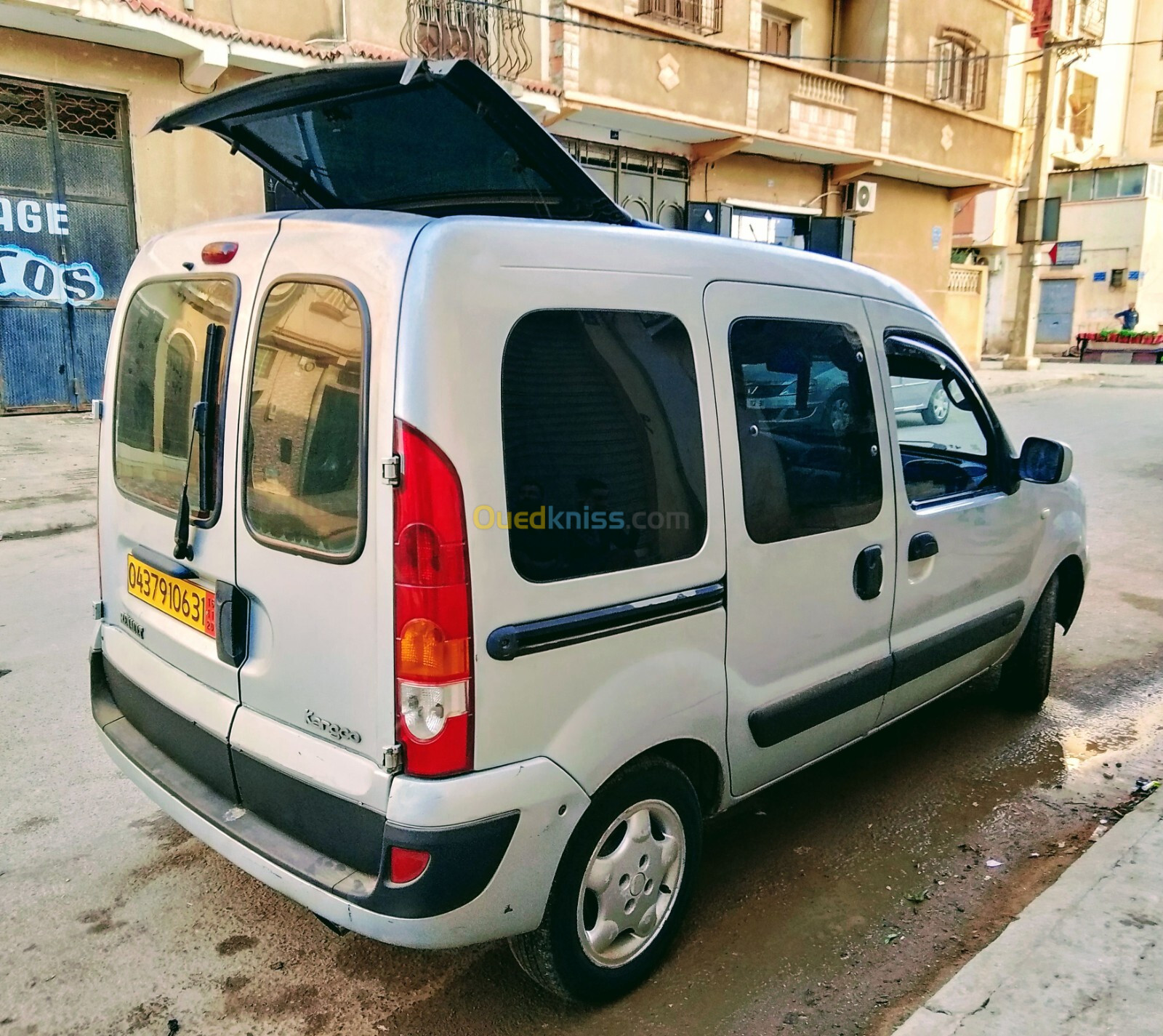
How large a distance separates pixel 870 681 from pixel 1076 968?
0.98m

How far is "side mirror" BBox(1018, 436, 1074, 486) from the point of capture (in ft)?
12.3

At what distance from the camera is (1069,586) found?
448 cm

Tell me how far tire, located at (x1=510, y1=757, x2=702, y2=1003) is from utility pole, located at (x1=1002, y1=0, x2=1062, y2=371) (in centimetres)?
2392

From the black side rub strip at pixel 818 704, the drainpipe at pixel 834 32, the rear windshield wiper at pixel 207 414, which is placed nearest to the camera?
the rear windshield wiper at pixel 207 414

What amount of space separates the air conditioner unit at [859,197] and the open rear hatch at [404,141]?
17.3 metres

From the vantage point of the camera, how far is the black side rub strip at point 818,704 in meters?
2.80

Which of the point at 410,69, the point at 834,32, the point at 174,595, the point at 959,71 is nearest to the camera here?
the point at 410,69

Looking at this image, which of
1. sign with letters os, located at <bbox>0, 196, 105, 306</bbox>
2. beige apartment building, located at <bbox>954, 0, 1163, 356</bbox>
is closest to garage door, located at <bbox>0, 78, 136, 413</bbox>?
sign with letters os, located at <bbox>0, 196, 105, 306</bbox>

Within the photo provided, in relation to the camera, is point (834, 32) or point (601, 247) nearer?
point (601, 247)

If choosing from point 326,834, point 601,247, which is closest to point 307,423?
point 601,247

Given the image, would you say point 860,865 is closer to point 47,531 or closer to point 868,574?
point 868,574

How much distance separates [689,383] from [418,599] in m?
0.92

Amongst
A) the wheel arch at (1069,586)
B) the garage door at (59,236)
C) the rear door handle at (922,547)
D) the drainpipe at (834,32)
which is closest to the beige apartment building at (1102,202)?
the drainpipe at (834,32)

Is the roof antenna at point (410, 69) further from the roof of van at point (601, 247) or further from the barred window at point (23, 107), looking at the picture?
the barred window at point (23, 107)
